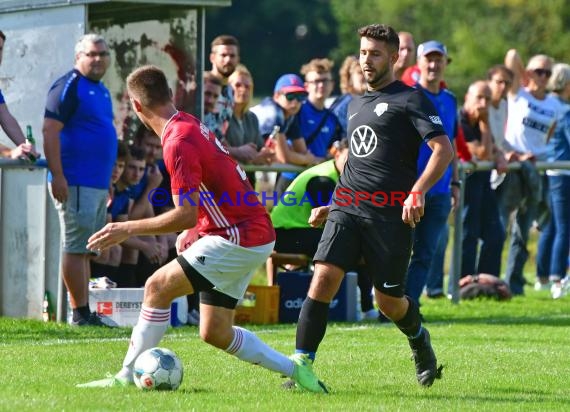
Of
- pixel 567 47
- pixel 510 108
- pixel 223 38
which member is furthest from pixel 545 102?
pixel 567 47

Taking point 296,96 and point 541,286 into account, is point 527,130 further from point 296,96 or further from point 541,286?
point 296,96

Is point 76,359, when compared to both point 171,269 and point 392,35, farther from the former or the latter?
point 392,35

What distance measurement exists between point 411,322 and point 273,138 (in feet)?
19.2

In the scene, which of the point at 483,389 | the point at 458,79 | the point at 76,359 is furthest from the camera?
the point at 458,79

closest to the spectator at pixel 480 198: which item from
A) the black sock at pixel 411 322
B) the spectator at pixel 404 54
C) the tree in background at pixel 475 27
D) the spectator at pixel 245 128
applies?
the spectator at pixel 404 54

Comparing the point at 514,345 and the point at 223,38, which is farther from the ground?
the point at 223,38

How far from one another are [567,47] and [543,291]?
4118cm

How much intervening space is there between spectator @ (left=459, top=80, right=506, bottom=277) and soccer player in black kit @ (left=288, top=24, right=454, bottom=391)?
21.6 feet

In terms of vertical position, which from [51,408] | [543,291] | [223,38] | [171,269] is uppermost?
[223,38]

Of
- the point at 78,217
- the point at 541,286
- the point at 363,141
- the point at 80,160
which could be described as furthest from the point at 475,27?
the point at 363,141

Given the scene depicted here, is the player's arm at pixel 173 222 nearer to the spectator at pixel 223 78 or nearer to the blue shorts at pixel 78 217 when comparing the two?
the blue shorts at pixel 78 217

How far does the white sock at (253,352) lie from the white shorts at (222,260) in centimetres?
26

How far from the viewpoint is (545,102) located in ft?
55.2

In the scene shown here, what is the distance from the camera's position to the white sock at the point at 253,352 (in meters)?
8.18
